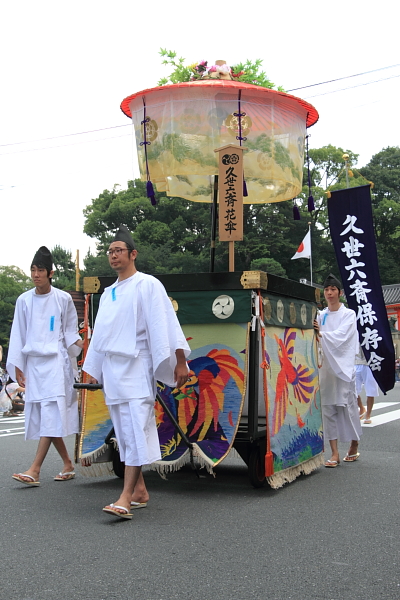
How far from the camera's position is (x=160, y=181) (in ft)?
25.5

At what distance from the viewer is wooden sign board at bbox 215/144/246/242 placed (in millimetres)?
6449

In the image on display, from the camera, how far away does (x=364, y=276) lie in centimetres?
858

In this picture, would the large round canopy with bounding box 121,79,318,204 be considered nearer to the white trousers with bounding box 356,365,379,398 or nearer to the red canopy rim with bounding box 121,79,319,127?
the red canopy rim with bounding box 121,79,319,127

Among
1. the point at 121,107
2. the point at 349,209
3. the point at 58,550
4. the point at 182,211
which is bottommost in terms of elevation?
the point at 58,550

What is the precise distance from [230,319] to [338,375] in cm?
199

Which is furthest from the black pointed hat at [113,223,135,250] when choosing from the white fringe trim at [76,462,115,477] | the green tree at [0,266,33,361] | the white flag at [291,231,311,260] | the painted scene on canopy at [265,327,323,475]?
the green tree at [0,266,33,361]

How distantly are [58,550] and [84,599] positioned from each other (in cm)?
80

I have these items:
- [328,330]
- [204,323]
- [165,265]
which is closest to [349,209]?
[328,330]

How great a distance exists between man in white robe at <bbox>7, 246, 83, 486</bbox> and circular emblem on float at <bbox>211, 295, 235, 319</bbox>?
1272mm

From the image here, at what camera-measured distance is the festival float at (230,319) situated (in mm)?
5434

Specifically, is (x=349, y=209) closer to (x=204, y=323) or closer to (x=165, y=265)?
(x=204, y=323)

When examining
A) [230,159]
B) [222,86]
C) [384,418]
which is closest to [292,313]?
[230,159]

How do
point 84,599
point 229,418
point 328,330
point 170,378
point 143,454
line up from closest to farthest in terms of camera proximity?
1. point 84,599
2. point 143,454
3. point 170,378
4. point 229,418
5. point 328,330

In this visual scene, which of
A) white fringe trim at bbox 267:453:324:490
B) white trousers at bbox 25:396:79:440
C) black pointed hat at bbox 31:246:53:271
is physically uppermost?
black pointed hat at bbox 31:246:53:271
